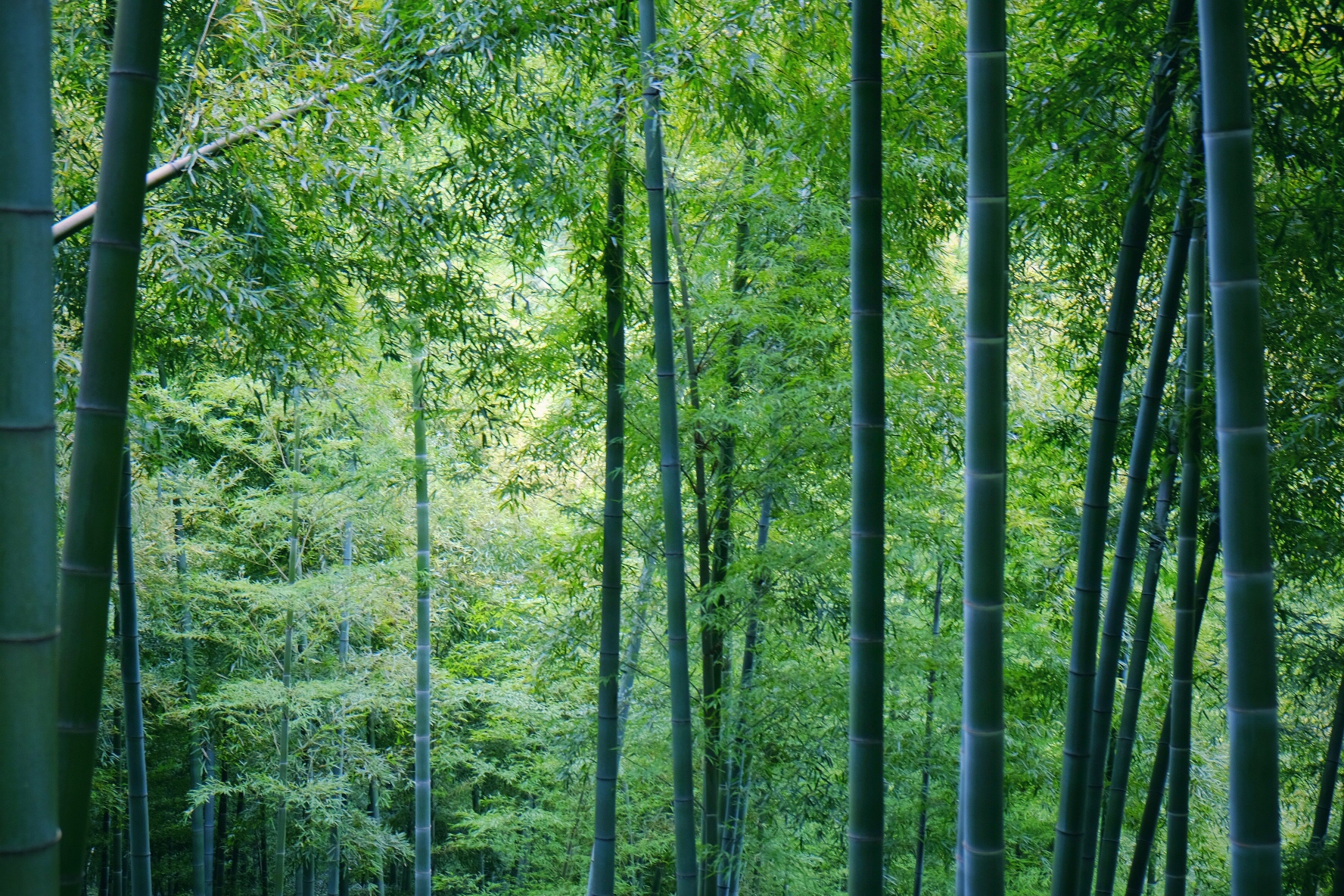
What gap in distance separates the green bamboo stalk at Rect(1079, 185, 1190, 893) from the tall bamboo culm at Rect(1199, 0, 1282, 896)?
1.47 meters

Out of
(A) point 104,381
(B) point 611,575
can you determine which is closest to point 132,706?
(B) point 611,575

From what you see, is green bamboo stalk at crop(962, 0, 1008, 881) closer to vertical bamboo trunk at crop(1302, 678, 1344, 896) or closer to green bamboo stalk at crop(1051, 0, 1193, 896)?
green bamboo stalk at crop(1051, 0, 1193, 896)

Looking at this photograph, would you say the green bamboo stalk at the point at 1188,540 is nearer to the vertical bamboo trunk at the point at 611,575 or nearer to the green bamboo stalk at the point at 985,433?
the green bamboo stalk at the point at 985,433

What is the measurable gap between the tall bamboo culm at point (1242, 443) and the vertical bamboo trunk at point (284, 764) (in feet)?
26.7

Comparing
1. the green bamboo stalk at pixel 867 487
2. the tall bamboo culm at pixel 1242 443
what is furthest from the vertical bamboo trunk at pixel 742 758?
the tall bamboo culm at pixel 1242 443

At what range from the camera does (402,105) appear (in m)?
3.93

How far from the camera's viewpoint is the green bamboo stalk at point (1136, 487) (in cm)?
307

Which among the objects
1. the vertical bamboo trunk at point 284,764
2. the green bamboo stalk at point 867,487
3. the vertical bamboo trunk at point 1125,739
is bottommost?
the vertical bamboo trunk at point 284,764

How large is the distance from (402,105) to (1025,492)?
457 cm

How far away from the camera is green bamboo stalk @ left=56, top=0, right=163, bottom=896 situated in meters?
1.51

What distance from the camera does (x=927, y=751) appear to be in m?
5.73

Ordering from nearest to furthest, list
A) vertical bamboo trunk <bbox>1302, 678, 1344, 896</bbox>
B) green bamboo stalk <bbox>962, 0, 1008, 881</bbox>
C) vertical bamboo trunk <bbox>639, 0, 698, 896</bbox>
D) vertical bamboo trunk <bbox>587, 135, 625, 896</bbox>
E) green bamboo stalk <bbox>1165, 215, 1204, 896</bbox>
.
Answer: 1. green bamboo stalk <bbox>962, 0, 1008, 881</bbox>
2. green bamboo stalk <bbox>1165, 215, 1204, 896</bbox>
3. vertical bamboo trunk <bbox>639, 0, 698, 896</bbox>
4. vertical bamboo trunk <bbox>587, 135, 625, 896</bbox>
5. vertical bamboo trunk <bbox>1302, 678, 1344, 896</bbox>

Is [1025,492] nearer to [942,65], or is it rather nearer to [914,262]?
[914,262]

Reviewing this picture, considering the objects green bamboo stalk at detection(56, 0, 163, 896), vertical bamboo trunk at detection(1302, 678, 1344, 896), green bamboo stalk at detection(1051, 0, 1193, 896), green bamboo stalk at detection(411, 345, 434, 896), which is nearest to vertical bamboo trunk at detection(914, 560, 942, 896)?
vertical bamboo trunk at detection(1302, 678, 1344, 896)
